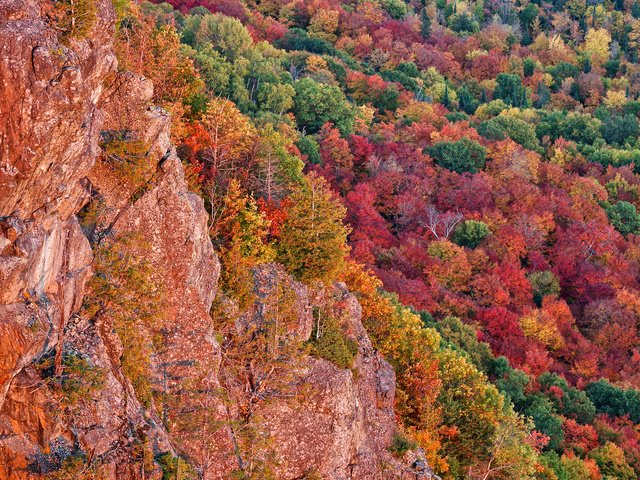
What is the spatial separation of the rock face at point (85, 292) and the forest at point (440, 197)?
5.05 feet

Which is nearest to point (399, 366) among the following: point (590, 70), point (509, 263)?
point (509, 263)

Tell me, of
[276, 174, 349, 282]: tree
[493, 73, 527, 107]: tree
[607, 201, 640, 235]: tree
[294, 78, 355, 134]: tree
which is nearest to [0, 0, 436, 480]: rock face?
[276, 174, 349, 282]: tree

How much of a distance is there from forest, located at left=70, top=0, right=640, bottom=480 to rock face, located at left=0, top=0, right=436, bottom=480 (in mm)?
1539

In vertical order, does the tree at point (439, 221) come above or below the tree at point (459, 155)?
above

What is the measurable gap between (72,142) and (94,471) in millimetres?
8664

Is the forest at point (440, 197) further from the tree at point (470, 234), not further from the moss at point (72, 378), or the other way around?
the moss at point (72, 378)

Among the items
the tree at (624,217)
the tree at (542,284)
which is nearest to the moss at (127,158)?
the tree at (542,284)

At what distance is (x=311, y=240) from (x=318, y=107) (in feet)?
224

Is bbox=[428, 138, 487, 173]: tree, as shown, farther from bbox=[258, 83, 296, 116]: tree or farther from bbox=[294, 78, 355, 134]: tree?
bbox=[258, 83, 296, 116]: tree

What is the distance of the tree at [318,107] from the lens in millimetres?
98625

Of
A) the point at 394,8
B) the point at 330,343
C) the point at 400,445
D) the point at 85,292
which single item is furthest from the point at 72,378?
the point at 394,8

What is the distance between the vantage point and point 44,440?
2102cm

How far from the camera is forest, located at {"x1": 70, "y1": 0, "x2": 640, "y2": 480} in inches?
1339

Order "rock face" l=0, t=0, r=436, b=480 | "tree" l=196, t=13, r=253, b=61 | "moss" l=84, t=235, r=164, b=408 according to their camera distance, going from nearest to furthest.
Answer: "rock face" l=0, t=0, r=436, b=480, "moss" l=84, t=235, r=164, b=408, "tree" l=196, t=13, r=253, b=61
